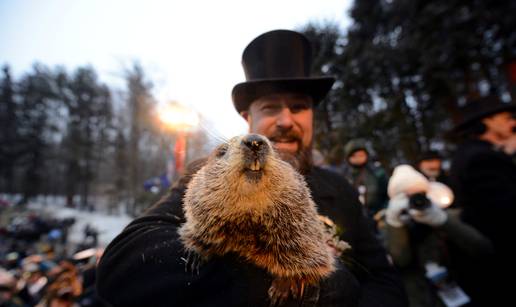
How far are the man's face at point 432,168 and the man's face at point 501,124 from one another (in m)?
1.54

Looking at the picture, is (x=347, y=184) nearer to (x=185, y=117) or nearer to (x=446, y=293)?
(x=446, y=293)

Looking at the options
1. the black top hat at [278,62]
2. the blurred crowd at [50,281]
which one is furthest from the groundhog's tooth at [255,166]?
the blurred crowd at [50,281]

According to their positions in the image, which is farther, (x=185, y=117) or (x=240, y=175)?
(x=185, y=117)

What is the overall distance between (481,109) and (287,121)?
2.94 meters

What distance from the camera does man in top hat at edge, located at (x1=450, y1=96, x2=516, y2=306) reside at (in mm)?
2564

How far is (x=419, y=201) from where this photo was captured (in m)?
2.57

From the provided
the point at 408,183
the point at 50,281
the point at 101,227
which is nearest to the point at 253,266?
the point at 408,183

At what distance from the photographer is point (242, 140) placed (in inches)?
44.3

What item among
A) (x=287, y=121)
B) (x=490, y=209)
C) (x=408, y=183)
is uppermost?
(x=287, y=121)

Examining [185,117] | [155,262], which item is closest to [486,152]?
[155,262]

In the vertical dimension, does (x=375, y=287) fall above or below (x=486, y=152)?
below

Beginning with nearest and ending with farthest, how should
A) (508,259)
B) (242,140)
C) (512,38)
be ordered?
(242,140) → (508,259) → (512,38)

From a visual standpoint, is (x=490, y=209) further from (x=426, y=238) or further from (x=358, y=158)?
(x=358, y=158)

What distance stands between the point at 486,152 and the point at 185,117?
901cm
